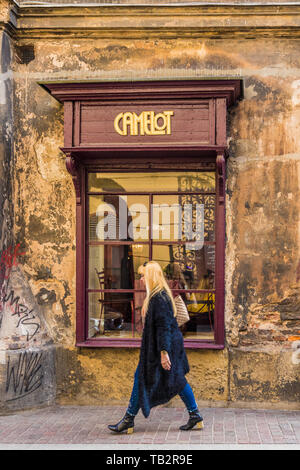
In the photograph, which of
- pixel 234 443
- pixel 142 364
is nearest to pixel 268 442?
pixel 234 443

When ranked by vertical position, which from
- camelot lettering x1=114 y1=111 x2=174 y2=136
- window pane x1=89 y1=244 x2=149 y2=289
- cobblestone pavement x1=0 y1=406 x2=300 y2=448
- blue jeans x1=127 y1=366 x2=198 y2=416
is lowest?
cobblestone pavement x1=0 y1=406 x2=300 y2=448

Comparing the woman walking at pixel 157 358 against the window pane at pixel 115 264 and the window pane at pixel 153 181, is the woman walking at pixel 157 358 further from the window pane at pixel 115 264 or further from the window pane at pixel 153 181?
the window pane at pixel 153 181

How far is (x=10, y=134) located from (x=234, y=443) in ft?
14.3

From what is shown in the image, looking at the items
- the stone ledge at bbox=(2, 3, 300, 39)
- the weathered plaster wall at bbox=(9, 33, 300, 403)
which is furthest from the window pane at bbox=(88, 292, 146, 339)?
the stone ledge at bbox=(2, 3, 300, 39)

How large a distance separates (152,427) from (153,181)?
2.87 meters

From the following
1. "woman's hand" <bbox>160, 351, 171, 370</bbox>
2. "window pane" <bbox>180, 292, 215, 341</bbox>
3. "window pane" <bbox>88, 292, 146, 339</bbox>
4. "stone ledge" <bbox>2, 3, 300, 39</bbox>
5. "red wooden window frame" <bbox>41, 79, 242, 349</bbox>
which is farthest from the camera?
"window pane" <bbox>88, 292, 146, 339</bbox>

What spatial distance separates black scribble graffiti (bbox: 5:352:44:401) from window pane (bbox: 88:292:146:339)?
0.76 meters

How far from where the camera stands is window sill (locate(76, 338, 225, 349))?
21.8ft

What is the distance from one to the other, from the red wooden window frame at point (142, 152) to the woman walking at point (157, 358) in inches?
46.2

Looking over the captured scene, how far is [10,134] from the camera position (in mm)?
6914

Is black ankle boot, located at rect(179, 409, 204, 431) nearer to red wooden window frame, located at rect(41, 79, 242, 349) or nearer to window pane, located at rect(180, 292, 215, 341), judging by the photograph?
red wooden window frame, located at rect(41, 79, 242, 349)
